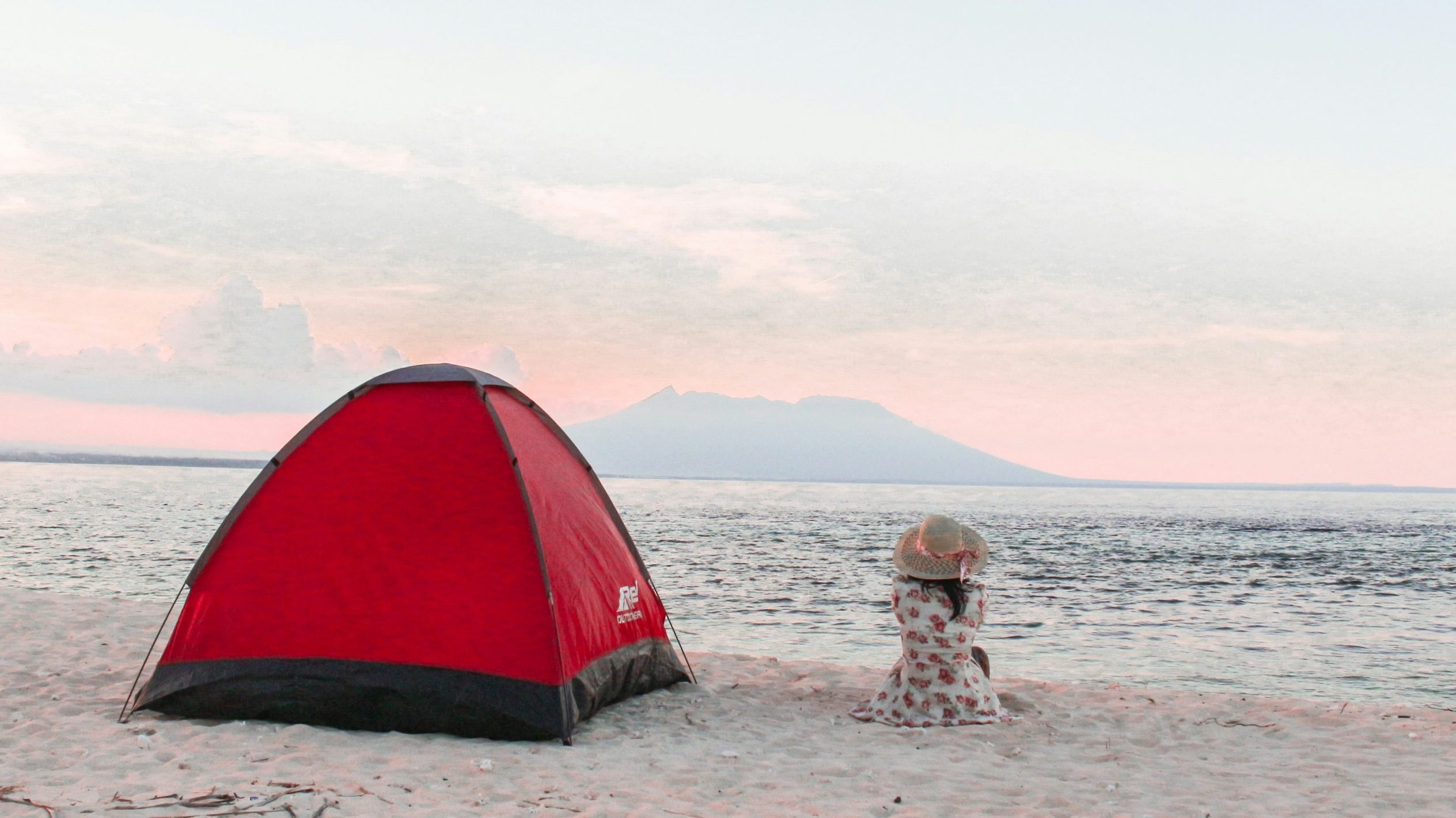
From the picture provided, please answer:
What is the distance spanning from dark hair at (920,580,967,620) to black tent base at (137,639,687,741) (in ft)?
9.13

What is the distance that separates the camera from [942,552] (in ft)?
25.6

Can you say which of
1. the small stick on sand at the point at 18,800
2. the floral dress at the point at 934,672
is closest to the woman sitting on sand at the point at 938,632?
the floral dress at the point at 934,672

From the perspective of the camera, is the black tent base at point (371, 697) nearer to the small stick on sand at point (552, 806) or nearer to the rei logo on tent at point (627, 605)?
the rei logo on tent at point (627, 605)

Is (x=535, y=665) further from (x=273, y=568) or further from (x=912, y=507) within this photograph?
(x=912, y=507)

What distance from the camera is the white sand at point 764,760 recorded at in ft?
19.8

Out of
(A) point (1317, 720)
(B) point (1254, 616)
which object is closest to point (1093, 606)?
(B) point (1254, 616)

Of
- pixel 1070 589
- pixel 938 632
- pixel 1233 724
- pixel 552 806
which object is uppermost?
pixel 938 632

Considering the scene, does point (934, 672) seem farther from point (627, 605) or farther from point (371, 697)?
point (371, 697)

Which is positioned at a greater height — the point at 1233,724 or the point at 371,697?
the point at 371,697

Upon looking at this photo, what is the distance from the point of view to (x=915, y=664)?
8.27 m

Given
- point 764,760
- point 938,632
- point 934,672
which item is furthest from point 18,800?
point 934,672

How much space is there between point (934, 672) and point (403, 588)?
4.25 metres

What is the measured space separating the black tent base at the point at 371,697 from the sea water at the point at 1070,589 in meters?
6.39

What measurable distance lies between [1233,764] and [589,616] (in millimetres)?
4969
